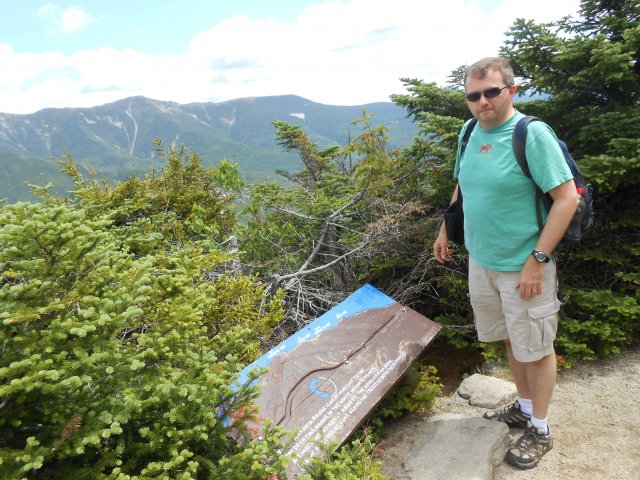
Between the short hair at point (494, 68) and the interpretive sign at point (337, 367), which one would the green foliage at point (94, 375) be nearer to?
the interpretive sign at point (337, 367)

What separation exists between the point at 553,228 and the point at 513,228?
0.83 ft

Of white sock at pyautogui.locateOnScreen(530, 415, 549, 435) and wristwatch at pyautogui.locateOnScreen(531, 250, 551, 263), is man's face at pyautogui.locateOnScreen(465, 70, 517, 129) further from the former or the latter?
white sock at pyautogui.locateOnScreen(530, 415, 549, 435)

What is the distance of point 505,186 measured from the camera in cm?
267

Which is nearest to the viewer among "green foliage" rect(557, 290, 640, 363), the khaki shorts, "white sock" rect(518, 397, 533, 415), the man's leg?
the khaki shorts

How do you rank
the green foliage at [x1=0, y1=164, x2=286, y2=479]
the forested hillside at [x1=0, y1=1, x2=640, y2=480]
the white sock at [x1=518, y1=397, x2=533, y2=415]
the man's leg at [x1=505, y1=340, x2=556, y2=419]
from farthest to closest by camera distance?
the white sock at [x1=518, y1=397, x2=533, y2=415], the man's leg at [x1=505, y1=340, x2=556, y2=419], the forested hillside at [x1=0, y1=1, x2=640, y2=480], the green foliage at [x1=0, y1=164, x2=286, y2=479]

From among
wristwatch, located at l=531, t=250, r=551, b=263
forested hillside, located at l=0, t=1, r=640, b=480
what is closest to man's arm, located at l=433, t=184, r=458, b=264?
wristwatch, located at l=531, t=250, r=551, b=263

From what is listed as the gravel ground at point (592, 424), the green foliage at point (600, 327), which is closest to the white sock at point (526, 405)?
the gravel ground at point (592, 424)

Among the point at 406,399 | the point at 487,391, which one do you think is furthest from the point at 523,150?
the point at 487,391

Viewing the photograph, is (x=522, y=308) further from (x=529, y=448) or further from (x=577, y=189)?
(x=529, y=448)

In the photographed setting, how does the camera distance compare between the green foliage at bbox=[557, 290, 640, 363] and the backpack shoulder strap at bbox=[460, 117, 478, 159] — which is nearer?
the backpack shoulder strap at bbox=[460, 117, 478, 159]

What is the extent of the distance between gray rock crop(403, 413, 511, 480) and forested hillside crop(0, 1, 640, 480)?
1.32 ft

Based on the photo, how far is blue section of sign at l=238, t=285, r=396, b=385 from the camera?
11.3 feet

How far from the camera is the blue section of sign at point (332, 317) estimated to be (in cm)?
346

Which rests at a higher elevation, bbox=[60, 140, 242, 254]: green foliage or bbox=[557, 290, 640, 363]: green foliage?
bbox=[60, 140, 242, 254]: green foliage
